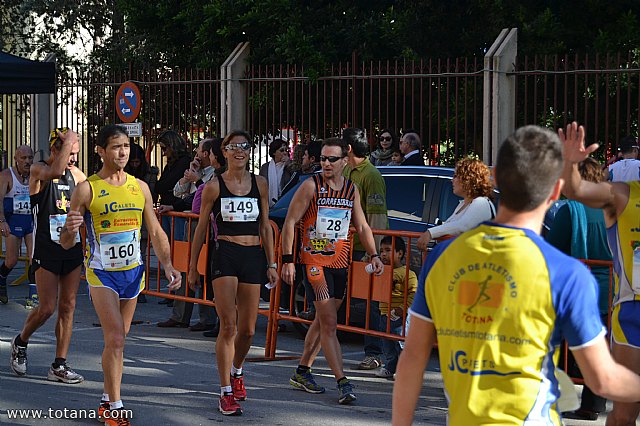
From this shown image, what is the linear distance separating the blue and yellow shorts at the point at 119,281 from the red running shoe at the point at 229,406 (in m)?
0.93

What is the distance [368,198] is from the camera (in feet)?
30.5

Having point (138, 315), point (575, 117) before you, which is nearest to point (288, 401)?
point (138, 315)

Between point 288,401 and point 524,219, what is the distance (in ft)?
16.2

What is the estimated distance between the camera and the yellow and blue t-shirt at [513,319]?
312cm

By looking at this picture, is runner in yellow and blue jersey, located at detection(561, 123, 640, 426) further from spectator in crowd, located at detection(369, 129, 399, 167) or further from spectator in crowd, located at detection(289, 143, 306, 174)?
spectator in crowd, located at detection(289, 143, 306, 174)

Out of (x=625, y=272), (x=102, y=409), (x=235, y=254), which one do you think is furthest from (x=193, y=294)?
(x=625, y=272)

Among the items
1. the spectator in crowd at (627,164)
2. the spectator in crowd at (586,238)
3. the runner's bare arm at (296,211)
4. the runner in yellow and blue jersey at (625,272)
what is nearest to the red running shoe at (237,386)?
the runner's bare arm at (296,211)

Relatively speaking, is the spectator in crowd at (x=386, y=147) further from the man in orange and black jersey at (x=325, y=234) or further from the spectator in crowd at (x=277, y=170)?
the man in orange and black jersey at (x=325, y=234)

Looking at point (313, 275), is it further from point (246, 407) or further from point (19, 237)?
point (19, 237)

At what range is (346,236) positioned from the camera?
8.12 meters

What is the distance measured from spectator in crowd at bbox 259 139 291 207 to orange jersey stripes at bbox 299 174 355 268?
5.53 meters

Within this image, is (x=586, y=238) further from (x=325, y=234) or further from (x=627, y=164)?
(x=627, y=164)

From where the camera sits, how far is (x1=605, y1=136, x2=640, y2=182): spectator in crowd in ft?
37.0

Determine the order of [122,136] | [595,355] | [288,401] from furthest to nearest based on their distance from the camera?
1. [288,401]
2. [122,136]
3. [595,355]
